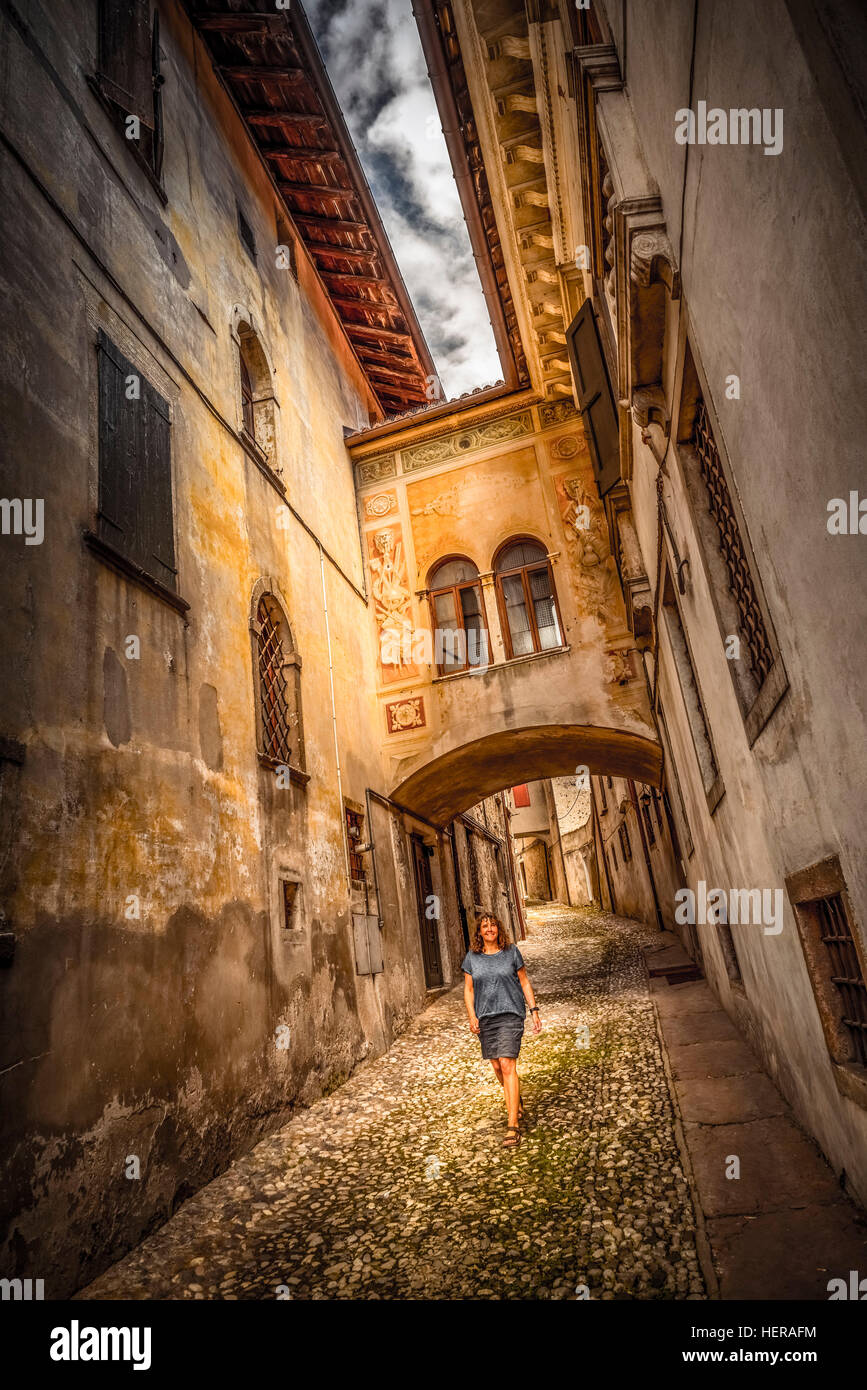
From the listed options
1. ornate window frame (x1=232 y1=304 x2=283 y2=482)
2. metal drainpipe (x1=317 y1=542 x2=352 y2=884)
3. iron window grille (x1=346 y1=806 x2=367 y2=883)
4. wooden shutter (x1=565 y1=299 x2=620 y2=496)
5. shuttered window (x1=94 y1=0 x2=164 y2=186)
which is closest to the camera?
shuttered window (x1=94 y1=0 x2=164 y2=186)

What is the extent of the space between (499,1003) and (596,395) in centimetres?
643

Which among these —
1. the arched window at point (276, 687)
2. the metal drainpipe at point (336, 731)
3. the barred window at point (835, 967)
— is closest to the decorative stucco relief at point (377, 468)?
the metal drainpipe at point (336, 731)

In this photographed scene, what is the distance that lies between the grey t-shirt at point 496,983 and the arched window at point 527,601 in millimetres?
6438

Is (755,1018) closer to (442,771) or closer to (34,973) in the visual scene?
(34,973)

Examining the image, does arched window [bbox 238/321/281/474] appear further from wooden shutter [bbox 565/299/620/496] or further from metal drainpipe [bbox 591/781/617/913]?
metal drainpipe [bbox 591/781/617/913]

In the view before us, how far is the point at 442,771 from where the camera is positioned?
1185 cm

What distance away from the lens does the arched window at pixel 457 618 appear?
11.8 metres

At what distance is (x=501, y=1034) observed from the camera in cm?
544

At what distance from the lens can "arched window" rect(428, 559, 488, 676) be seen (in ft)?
38.9

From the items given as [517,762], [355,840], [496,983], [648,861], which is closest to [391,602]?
[517,762]

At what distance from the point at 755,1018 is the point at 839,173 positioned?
5498 millimetres

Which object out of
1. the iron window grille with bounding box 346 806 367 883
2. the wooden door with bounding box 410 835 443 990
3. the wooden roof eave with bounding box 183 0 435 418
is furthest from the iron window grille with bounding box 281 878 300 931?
the wooden roof eave with bounding box 183 0 435 418

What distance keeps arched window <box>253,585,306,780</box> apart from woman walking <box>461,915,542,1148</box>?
9.38 ft
